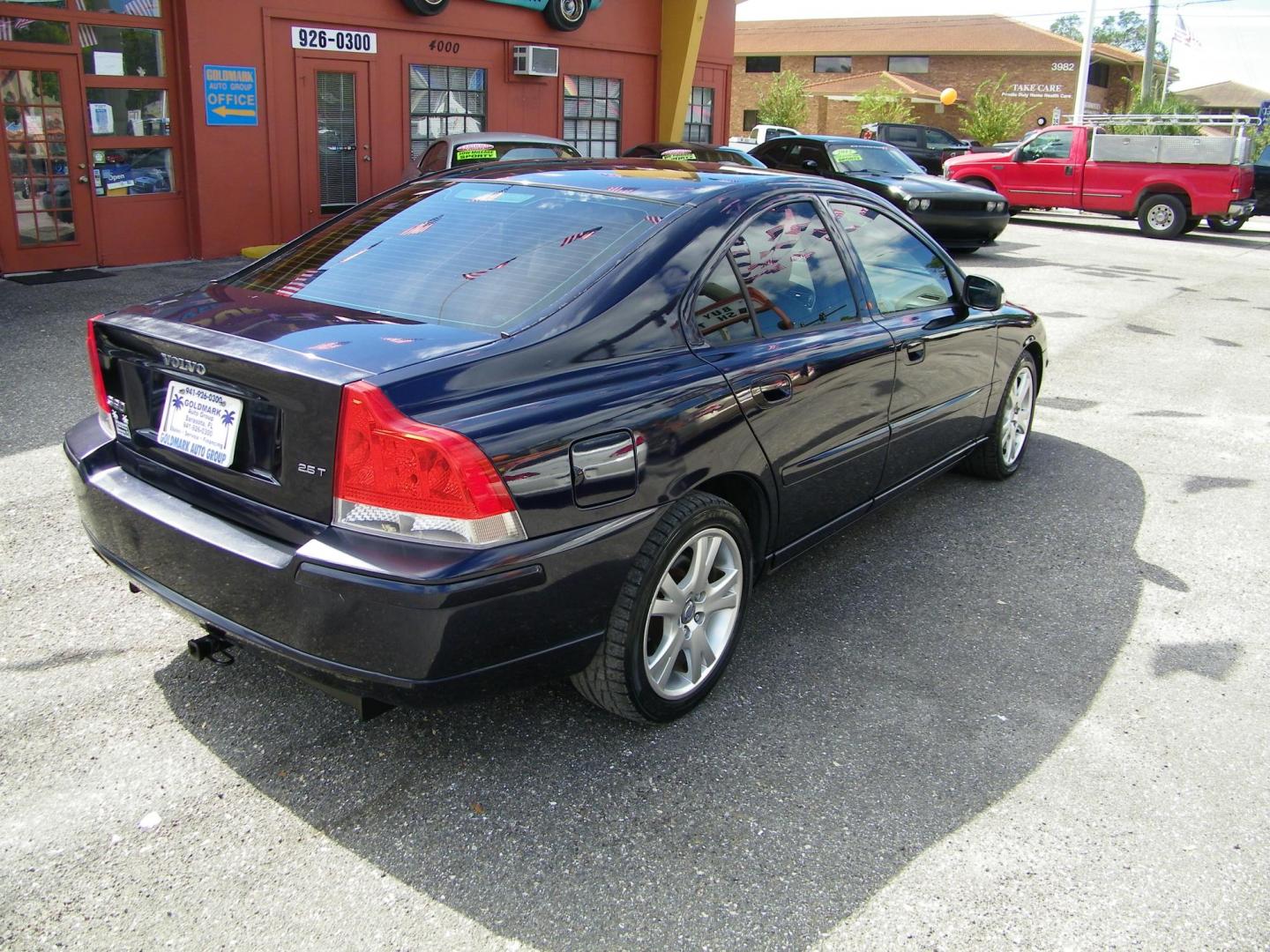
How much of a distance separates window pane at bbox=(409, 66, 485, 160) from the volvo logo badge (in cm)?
1167

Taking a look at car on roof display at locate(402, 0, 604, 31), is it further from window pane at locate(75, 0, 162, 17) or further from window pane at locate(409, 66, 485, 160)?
window pane at locate(75, 0, 162, 17)

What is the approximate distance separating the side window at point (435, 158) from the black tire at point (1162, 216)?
45.5 ft

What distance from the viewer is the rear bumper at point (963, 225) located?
14484 millimetres

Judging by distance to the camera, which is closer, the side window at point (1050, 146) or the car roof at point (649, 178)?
the car roof at point (649, 178)

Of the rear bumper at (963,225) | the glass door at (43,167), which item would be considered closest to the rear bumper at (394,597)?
the glass door at (43,167)

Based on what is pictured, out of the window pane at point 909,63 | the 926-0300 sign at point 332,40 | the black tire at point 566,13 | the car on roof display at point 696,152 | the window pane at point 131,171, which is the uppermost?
the window pane at point 909,63

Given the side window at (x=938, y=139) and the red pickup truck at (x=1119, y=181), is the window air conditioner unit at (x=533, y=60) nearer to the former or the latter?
the red pickup truck at (x=1119, y=181)

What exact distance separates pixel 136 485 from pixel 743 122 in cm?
5323

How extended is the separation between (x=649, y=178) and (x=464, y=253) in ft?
2.59

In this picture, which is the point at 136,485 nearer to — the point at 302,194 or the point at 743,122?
the point at 302,194

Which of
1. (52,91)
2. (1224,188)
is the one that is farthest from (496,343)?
(1224,188)

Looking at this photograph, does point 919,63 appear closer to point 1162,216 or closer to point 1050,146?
point 1050,146

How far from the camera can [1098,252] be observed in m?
16.8

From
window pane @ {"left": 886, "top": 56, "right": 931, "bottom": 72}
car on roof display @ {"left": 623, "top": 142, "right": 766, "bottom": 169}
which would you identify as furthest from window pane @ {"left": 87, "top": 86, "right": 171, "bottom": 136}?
window pane @ {"left": 886, "top": 56, "right": 931, "bottom": 72}
